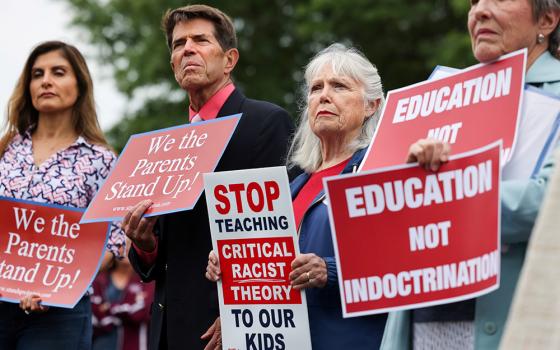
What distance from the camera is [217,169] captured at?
16.9 ft

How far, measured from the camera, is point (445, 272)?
3.17 m

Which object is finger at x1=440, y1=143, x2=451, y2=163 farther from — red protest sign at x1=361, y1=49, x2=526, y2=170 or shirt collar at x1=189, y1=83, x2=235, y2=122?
shirt collar at x1=189, y1=83, x2=235, y2=122

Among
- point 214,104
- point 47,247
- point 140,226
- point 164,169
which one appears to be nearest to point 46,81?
point 47,247

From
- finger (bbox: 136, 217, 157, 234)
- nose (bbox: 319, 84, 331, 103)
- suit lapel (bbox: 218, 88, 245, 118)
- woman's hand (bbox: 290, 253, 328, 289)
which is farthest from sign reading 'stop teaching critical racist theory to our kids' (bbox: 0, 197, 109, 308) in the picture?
woman's hand (bbox: 290, 253, 328, 289)

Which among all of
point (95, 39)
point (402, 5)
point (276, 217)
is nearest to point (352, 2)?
point (402, 5)

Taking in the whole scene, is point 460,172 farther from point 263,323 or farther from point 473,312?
point 263,323

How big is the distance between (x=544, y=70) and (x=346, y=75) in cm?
132

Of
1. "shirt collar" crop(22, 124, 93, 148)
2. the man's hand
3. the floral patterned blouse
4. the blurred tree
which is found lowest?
the man's hand

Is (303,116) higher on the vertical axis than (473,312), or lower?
higher

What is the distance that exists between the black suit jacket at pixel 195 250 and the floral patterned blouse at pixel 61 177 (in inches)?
28.8

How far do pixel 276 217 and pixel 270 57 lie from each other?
16.1 m

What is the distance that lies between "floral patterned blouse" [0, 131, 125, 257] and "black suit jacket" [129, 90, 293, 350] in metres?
0.73

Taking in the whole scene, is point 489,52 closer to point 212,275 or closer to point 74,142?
point 212,275

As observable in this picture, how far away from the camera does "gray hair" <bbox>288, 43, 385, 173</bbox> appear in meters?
4.79
